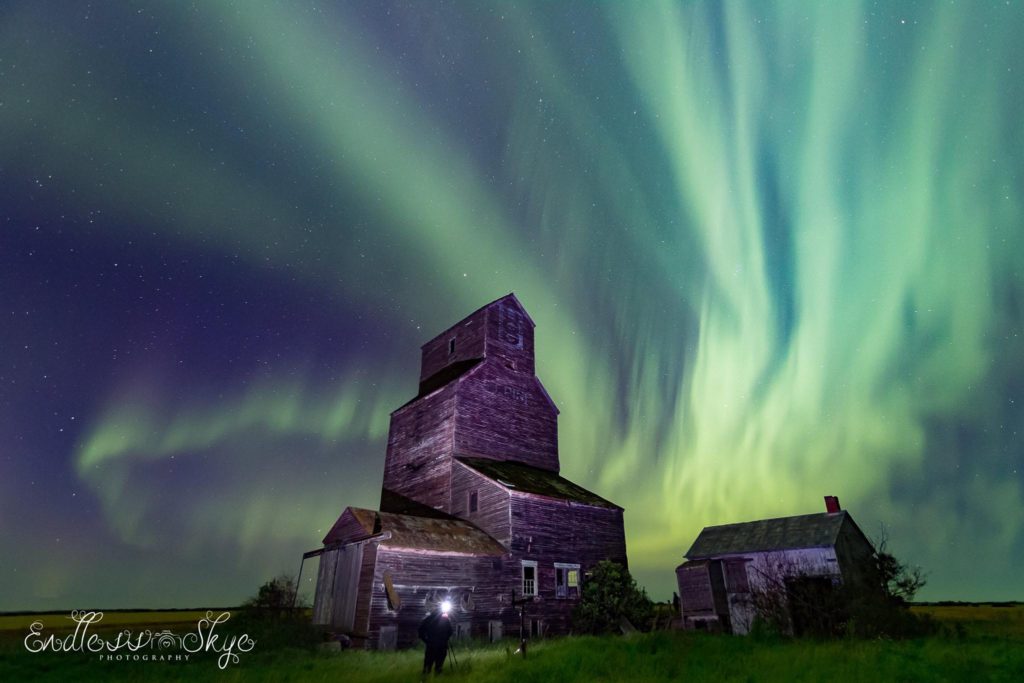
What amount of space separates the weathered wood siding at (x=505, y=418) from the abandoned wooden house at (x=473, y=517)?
0.07 m

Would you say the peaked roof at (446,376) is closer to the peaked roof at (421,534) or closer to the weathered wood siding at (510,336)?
the weathered wood siding at (510,336)

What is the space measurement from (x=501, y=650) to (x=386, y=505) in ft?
48.1

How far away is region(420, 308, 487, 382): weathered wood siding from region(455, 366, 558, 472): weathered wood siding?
2028mm

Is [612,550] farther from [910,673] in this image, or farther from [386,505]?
[910,673]

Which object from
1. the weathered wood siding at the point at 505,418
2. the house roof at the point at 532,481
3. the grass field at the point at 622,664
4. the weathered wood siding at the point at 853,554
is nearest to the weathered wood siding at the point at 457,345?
the weathered wood siding at the point at 505,418

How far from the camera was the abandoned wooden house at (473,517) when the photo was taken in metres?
19.8

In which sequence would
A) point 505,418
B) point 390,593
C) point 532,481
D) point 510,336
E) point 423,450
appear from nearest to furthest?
point 390,593, point 532,481, point 423,450, point 505,418, point 510,336

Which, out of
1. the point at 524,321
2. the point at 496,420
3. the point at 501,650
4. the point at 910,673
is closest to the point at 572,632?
the point at 501,650

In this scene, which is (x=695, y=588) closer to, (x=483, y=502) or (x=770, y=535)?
(x=770, y=535)

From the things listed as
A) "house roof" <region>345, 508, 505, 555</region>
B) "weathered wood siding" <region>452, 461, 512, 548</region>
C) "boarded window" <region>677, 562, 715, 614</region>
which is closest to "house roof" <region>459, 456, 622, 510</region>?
"weathered wood siding" <region>452, 461, 512, 548</region>

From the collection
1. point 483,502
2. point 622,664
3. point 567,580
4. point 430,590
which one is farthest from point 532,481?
point 622,664

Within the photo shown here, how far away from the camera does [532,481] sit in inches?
1075

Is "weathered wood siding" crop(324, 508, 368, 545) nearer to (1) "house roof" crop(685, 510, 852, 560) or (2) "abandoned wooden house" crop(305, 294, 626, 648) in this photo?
(2) "abandoned wooden house" crop(305, 294, 626, 648)

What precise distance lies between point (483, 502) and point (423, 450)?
21.9ft
